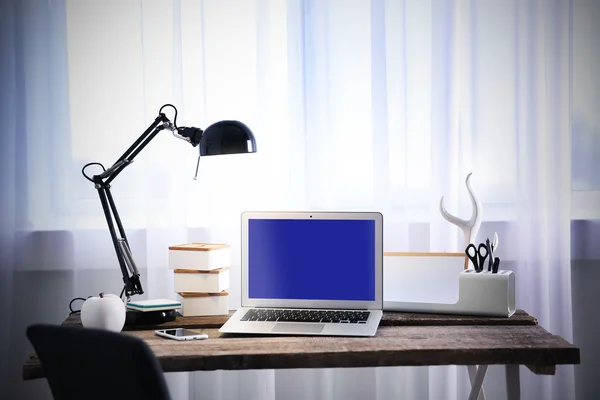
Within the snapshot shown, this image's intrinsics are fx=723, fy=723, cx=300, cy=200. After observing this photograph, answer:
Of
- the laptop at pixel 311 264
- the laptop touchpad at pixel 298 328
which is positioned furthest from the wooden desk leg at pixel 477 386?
the laptop touchpad at pixel 298 328

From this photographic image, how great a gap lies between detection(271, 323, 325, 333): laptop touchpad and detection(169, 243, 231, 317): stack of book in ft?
0.94

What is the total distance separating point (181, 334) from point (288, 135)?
3.29 ft

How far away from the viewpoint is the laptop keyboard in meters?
1.91

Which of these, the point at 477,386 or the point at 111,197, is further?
the point at 111,197

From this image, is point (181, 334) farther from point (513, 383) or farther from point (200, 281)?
point (513, 383)

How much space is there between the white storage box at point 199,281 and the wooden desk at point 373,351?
277 mm

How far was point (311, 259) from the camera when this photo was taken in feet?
6.68

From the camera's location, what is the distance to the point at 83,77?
257cm

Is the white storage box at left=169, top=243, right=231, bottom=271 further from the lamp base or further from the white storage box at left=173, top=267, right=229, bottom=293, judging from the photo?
the lamp base

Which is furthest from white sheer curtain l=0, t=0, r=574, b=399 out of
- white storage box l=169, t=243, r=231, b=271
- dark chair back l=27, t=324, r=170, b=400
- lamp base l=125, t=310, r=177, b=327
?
dark chair back l=27, t=324, r=170, b=400

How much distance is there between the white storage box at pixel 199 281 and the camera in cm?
208

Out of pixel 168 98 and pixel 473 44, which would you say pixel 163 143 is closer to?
pixel 168 98

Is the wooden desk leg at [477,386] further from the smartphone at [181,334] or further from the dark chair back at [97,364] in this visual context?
the dark chair back at [97,364]

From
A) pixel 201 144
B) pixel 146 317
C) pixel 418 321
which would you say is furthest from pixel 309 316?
pixel 201 144
